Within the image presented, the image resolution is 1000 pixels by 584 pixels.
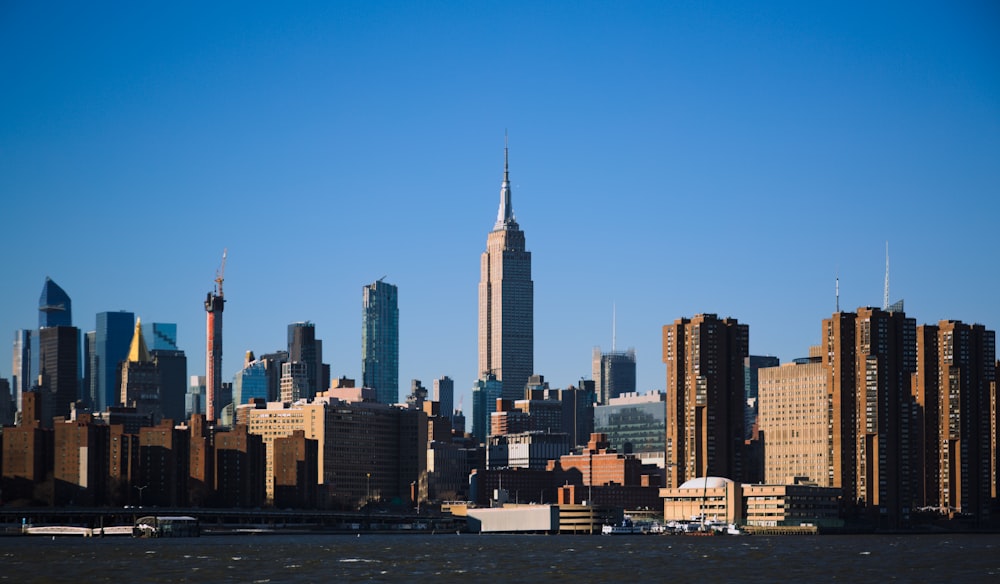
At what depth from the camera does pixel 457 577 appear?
194750mm

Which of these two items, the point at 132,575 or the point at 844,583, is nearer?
the point at 844,583

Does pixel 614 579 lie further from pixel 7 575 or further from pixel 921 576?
pixel 7 575

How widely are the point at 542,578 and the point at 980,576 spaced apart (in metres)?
45.8

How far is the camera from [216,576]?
196 meters

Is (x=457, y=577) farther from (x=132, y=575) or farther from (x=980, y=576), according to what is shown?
(x=980, y=576)

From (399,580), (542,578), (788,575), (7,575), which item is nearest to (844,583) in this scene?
(788,575)

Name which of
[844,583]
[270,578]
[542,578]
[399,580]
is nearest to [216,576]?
[270,578]

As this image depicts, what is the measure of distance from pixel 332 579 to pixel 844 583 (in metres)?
50.3

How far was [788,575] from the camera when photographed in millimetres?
199375

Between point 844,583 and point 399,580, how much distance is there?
43.6 m

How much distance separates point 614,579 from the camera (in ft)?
633

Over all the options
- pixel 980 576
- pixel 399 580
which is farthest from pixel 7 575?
pixel 980 576

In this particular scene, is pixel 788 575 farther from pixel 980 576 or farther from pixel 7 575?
pixel 7 575

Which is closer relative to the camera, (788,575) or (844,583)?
Answer: (844,583)
